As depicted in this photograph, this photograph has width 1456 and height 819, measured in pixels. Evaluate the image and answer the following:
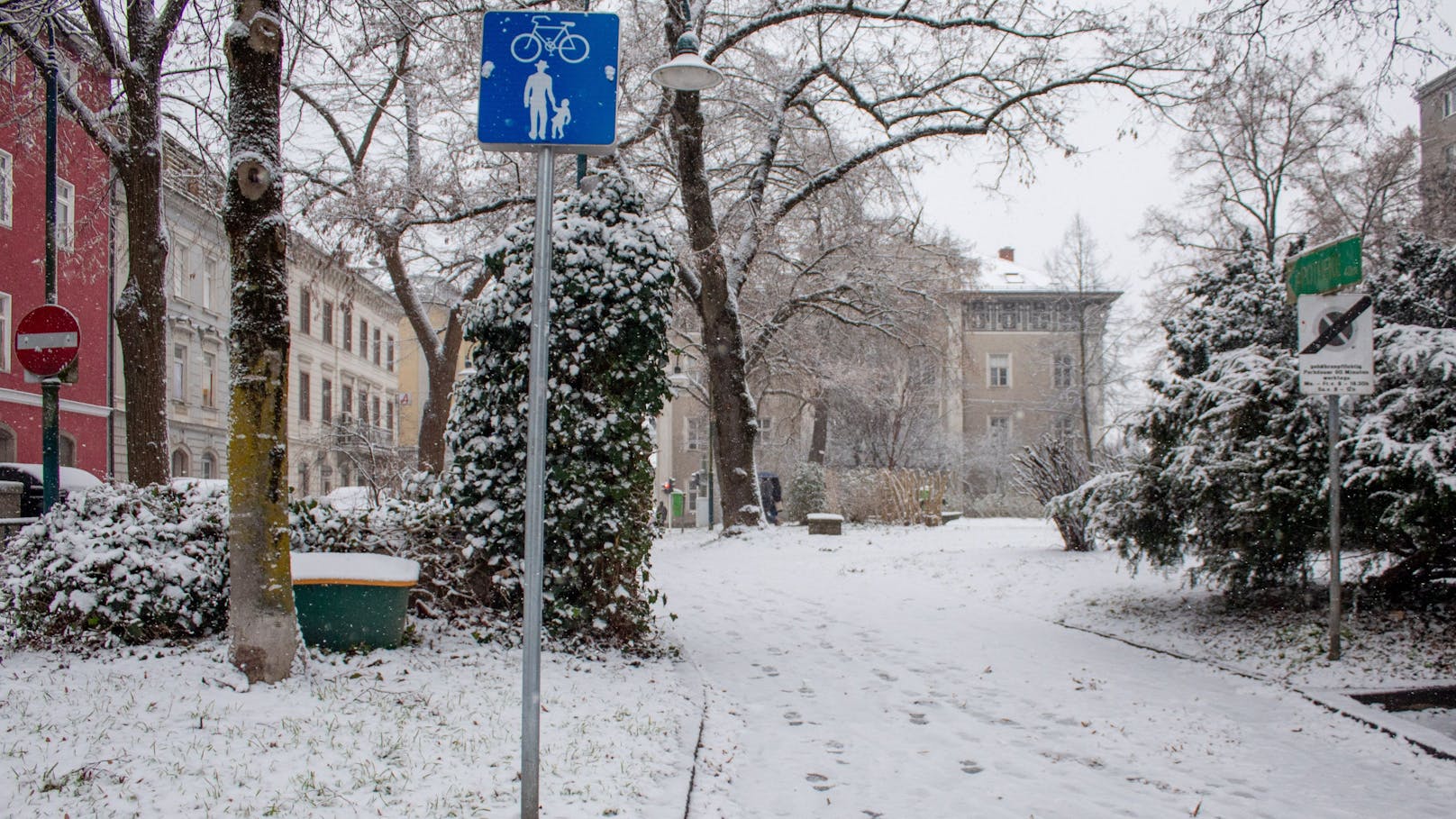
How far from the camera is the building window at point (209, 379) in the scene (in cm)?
3666

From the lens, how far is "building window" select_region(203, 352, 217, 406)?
120ft

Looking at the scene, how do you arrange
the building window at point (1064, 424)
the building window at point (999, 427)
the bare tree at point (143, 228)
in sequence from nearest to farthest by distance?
the bare tree at point (143, 228) < the building window at point (1064, 424) < the building window at point (999, 427)

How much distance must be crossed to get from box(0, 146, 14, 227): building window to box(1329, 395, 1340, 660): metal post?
27710 mm

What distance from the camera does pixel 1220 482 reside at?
26.3ft

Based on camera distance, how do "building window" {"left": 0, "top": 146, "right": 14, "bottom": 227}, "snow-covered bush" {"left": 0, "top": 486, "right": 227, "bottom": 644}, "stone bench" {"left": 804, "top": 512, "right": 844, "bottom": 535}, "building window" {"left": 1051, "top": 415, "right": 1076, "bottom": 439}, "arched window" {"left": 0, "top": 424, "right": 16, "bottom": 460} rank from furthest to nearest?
"building window" {"left": 1051, "top": 415, "right": 1076, "bottom": 439} → "arched window" {"left": 0, "top": 424, "right": 16, "bottom": 460} → "building window" {"left": 0, "top": 146, "right": 14, "bottom": 227} → "stone bench" {"left": 804, "top": 512, "right": 844, "bottom": 535} → "snow-covered bush" {"left": 0, "top": 486, "right": 227, "bottom": 644}

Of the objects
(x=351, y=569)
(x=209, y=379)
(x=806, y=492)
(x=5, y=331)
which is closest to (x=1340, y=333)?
(x=351, y=569)

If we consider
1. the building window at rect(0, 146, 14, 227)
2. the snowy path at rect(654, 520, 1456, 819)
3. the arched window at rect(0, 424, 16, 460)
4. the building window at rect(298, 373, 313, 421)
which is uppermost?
the building window at rect(0, 146, 14, 227)

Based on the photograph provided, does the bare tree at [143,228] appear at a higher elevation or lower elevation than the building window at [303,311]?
lower

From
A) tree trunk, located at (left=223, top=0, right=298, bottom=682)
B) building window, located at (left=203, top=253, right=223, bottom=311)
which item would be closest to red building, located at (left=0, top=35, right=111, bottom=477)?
building window, located at (left=203, top=253, right=223, bottom=311)

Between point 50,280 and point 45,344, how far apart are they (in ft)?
7.38

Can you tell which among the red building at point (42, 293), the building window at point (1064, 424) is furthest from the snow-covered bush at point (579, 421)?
the building window at point (1064, 424)

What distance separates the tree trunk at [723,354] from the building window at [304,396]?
30.4 meters

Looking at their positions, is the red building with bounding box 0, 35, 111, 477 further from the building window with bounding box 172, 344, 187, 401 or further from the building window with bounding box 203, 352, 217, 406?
the building window with bounding box 203, 352, 217, 406

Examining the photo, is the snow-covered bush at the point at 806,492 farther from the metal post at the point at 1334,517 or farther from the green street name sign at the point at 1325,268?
the metal post at the point at 1334,517
